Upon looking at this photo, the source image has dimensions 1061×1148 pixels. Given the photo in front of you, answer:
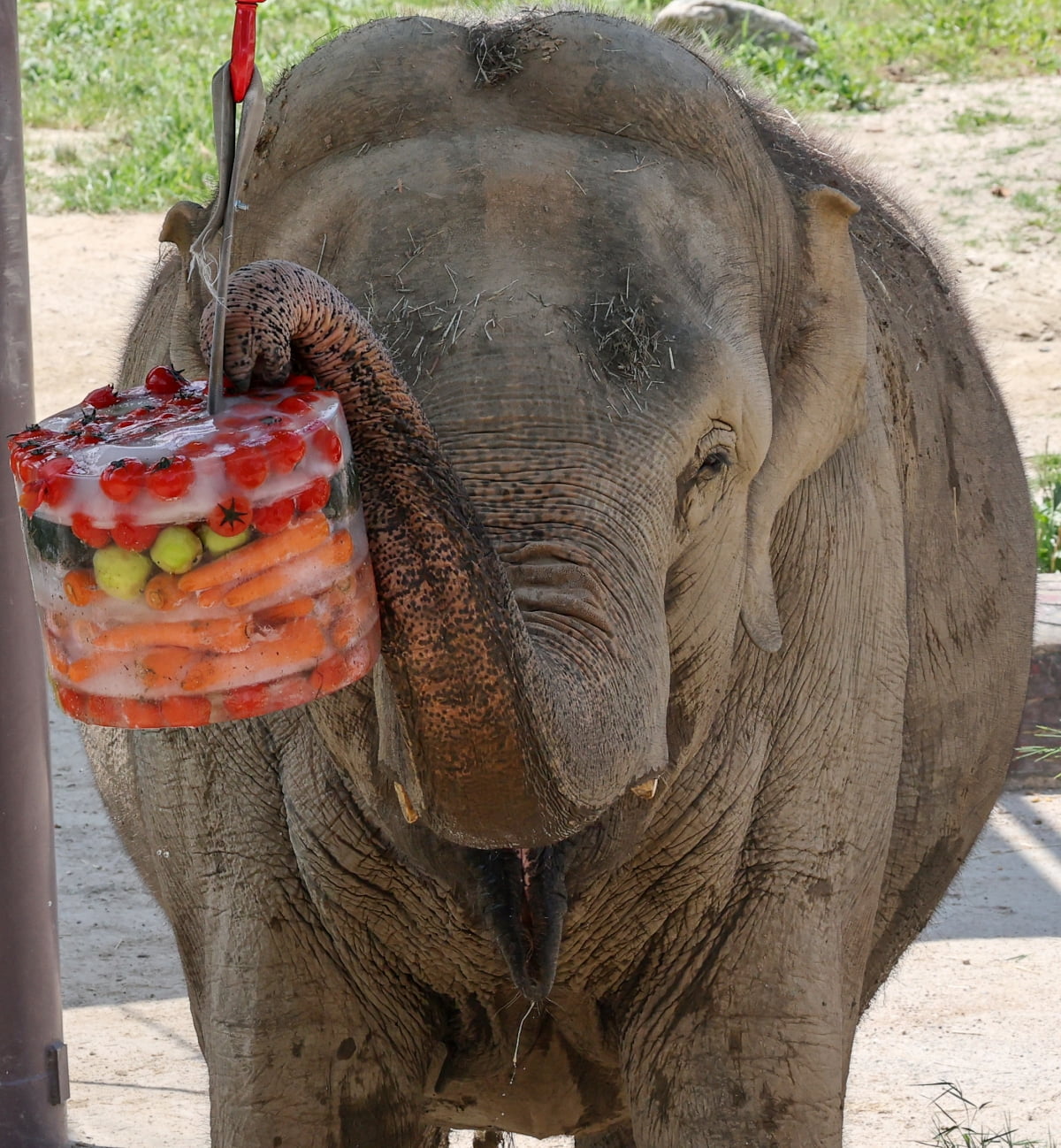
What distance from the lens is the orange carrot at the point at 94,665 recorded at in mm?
1594

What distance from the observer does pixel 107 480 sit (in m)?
1.51

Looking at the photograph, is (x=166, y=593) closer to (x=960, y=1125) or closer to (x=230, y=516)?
(x=230, y=516)

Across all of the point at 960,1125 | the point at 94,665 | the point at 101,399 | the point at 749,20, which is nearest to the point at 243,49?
the point at 101,399

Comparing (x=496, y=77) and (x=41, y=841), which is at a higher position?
(x=496, y=77)

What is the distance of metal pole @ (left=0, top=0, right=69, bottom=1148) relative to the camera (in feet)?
11.1

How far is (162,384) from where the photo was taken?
1715mm

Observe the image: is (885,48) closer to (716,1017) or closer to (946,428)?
(946,428)

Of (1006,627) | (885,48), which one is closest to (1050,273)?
(885,48)

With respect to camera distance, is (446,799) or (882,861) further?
(882,861)

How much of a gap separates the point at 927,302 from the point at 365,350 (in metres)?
2.00

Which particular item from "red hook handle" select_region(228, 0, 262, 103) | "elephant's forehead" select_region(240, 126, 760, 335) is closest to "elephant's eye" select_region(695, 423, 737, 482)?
"elephant's forehead" select_region(240, 126, 760, 335)

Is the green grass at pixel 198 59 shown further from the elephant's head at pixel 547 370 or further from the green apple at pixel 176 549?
the green apple at pixel 176 549

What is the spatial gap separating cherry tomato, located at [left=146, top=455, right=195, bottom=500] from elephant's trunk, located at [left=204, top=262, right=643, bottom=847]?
12cm

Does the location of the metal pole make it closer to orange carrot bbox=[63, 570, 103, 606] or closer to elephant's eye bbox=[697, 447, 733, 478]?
elephant's eye bbox=[697, 447, 733, 478]
